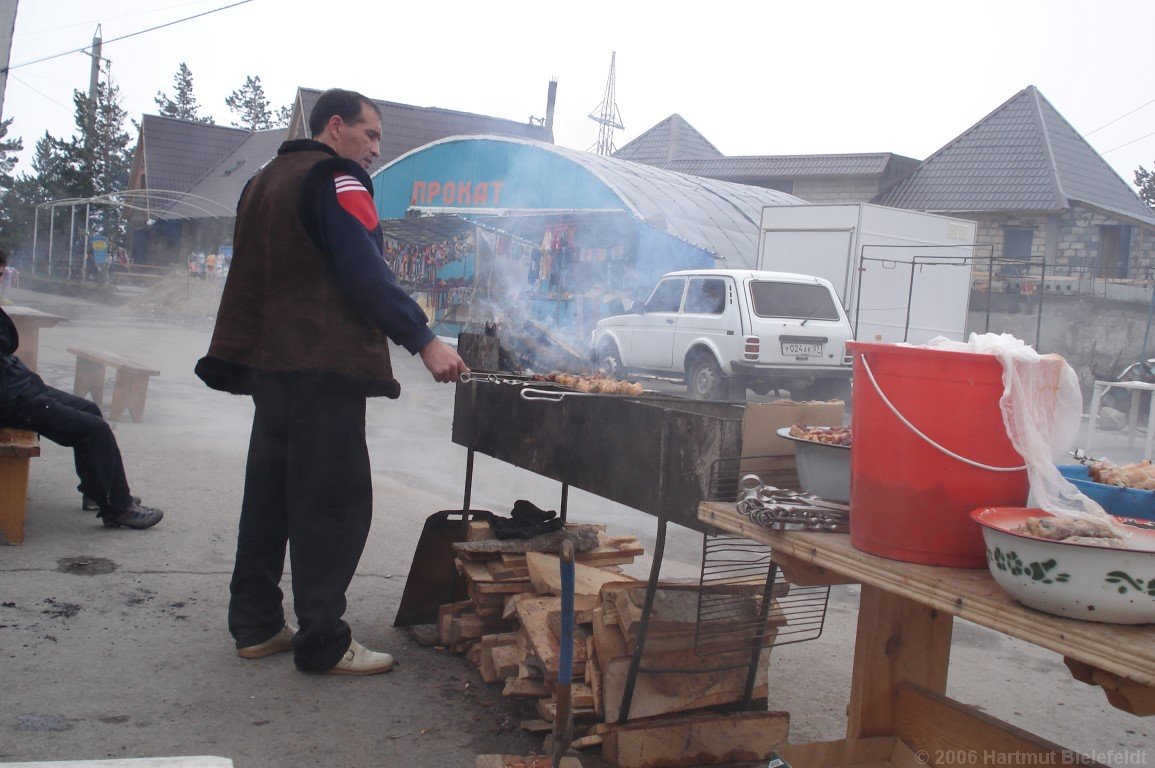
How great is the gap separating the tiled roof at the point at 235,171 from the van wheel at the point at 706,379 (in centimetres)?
2843

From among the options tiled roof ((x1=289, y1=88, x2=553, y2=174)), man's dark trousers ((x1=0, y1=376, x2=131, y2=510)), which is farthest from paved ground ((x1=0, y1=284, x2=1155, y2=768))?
tiled roof ((x1=289, y1=88, x2=553, y2=174))

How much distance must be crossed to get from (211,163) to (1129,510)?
46.3m

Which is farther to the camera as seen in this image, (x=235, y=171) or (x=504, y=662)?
(x=235, y=171)

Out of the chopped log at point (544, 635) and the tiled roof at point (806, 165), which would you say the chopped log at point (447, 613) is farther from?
the tiled roof at point (806, 165)

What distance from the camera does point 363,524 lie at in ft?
11.6

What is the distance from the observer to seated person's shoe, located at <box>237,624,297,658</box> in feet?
12.1

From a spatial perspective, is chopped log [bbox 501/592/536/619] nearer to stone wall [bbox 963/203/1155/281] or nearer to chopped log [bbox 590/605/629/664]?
chopped log [bbox 590/605/629/664]

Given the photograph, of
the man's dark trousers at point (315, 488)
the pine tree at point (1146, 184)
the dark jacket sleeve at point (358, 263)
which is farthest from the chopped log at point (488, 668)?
the pine tree at point (1146, 184)

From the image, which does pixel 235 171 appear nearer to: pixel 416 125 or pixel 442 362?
pixel 416 125

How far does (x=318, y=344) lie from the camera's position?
3.32 meters

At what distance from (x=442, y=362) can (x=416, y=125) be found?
3222 centimetres

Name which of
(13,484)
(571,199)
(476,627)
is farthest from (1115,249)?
(13,484)

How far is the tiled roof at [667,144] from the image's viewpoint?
40.3m

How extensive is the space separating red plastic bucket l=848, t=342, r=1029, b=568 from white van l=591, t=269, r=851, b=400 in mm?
10262
